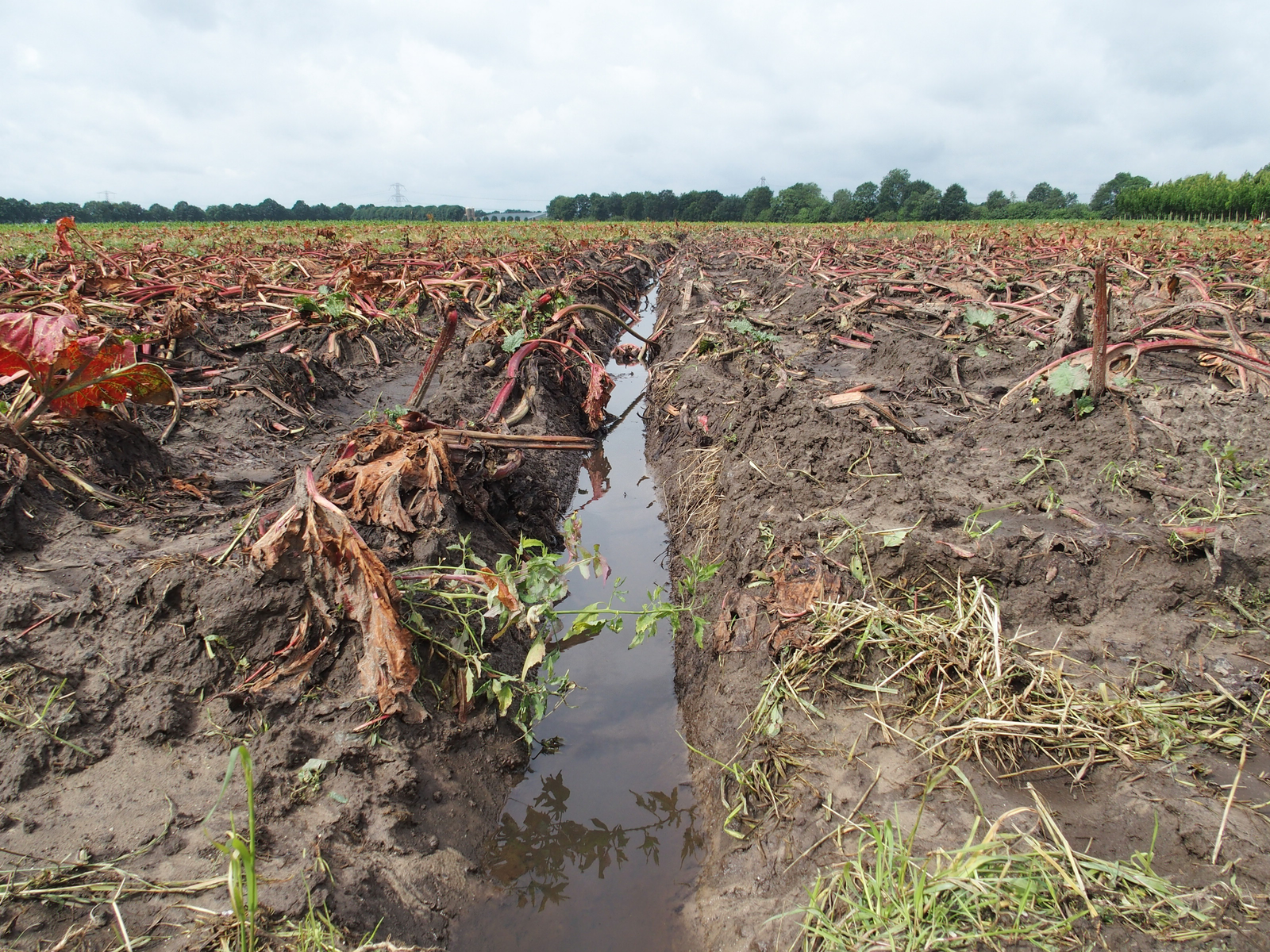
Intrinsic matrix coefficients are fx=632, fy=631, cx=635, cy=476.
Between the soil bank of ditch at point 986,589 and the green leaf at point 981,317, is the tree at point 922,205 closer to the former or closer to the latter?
the green leaf at point 981,317

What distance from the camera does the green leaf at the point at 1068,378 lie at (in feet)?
10.8

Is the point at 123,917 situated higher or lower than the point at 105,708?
lower

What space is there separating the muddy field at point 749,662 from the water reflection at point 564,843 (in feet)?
0.41

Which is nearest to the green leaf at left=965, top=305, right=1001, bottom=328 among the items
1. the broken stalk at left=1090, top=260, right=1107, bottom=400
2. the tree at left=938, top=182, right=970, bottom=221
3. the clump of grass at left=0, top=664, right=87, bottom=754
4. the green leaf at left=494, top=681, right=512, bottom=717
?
the broken stalk at left=1090, top=260, right=1107, bottom=400

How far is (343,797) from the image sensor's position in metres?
1.91

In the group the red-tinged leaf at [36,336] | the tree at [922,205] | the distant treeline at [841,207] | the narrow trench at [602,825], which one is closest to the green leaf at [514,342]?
the narrow trench at [602,825]

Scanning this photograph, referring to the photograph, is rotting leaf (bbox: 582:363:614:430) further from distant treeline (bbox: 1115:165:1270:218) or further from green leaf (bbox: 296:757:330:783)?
distant treeline (bbox: 1115:165:1270:218)

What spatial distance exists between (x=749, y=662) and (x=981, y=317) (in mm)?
4406

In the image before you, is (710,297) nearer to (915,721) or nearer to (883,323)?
(883,323)

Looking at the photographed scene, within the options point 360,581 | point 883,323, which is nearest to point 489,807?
point 360,581

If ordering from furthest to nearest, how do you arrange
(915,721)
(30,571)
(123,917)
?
(30,571) < (915,721) < (123,917)

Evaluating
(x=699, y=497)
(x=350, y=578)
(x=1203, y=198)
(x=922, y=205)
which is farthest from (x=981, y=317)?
(x=922, y=205)

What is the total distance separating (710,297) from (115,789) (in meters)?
8.17

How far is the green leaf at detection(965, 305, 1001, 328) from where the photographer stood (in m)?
5.37
